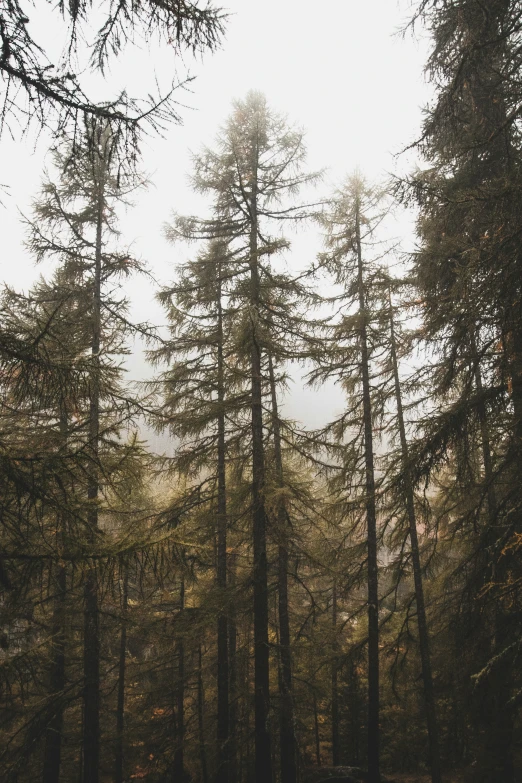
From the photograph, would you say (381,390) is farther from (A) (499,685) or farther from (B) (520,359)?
(A) (499,685)

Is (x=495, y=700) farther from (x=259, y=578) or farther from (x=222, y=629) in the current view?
(x=222, y=629)

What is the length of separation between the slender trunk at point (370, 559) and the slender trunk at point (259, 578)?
239 cm

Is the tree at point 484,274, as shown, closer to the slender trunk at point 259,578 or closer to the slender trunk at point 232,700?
the slender trunk at point 259,578

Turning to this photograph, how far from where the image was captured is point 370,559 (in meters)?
9.37

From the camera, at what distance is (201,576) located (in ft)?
53.0

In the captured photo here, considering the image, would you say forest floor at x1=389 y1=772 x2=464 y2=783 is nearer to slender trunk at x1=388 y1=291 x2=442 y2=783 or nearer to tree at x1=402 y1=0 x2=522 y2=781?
slender trunk at x1=388 y1=291 x2=442 y2=783

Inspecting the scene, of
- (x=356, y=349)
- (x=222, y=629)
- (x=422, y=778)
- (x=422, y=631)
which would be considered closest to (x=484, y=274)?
(x=356, y=349)

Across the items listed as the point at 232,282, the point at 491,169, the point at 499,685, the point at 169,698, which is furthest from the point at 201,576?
the point at 491,169

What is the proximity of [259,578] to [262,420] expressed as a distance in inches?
136

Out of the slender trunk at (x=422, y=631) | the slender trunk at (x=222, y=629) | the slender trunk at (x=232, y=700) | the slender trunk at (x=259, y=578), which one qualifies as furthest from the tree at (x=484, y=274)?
the slender trunk at (x=232, y=700)

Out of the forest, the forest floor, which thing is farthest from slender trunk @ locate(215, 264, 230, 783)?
the forest floor

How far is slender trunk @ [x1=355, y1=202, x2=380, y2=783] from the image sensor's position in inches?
346

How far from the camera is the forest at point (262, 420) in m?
3.93

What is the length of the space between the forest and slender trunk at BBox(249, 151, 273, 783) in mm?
44
